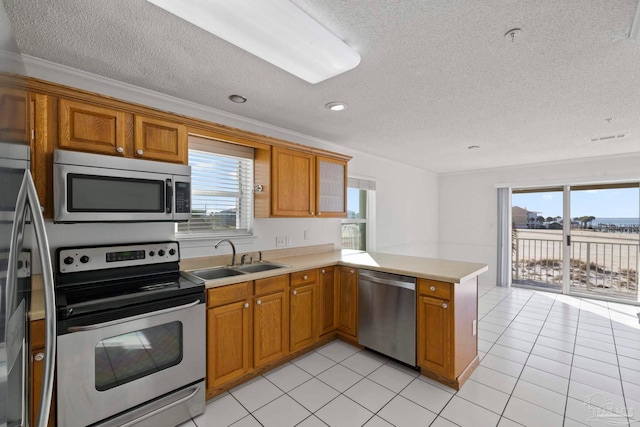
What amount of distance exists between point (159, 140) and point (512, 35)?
92.9 inches

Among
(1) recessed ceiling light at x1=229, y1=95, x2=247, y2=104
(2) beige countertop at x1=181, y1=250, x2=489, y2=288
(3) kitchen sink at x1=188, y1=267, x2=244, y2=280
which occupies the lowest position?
(3) kitchen sink at x1=188, y1=267, x2=244, y2=280

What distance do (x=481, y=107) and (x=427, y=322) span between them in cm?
200

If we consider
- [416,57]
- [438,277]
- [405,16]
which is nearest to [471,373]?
[438,277]

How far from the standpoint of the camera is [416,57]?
1787 mm

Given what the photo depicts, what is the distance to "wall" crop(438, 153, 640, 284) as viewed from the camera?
451cm

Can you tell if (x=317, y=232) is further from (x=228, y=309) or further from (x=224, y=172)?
(x=228, y=309)

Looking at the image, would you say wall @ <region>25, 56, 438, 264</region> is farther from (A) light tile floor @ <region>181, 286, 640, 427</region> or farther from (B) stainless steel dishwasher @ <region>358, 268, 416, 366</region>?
(A) light tile floor @ <region>181, 286, 640, 427</region>

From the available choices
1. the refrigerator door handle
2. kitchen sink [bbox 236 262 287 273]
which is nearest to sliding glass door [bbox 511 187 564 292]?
kitchen sink [bbox 236 262 287 273]

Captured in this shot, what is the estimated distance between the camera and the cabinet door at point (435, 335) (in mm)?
2254

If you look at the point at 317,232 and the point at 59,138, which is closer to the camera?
the point at 59,138

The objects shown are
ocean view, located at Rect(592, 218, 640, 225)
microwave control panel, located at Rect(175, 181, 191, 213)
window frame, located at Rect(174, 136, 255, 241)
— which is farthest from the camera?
ocean view, located at Rect(592, 218, 640, 225)

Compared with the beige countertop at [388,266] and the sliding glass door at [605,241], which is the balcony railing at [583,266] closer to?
the sliding glass door at [605,241]

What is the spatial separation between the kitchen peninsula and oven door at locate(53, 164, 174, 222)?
67cm

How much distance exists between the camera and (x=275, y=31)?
1433 mm
